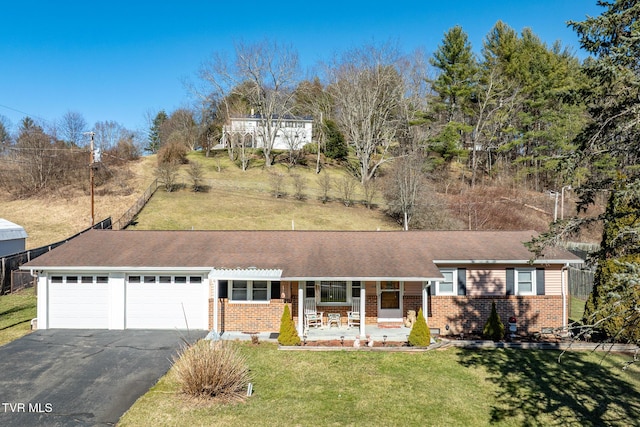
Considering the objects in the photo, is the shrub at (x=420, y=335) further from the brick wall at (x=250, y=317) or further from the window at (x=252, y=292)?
the window at (x=252, y=292)

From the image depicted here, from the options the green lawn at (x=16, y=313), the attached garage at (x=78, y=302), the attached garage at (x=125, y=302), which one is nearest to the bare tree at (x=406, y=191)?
the attached garage at (x=125, y=302)

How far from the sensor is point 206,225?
3472 cm

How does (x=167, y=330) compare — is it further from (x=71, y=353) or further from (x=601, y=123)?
(x=601, y=123)

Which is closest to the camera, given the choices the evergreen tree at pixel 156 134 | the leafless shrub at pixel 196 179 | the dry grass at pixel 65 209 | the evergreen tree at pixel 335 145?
the dry grass at pixel 65 209

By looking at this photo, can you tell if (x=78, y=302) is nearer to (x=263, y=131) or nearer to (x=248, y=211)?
(x=248, y=211)

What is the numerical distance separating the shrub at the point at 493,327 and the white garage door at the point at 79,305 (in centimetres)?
1390

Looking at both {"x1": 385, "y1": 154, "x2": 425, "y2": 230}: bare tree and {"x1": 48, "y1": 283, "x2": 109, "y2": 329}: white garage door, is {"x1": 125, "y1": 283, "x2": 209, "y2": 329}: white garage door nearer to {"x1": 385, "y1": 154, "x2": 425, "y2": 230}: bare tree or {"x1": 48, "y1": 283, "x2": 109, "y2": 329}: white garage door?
{"x1": 48, "y1": 283, "x2": 109, "y2": 329}: white garage door

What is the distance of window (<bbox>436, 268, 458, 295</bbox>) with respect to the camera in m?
15.4

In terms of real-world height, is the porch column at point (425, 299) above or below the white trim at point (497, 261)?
below

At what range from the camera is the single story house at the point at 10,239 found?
2438cm

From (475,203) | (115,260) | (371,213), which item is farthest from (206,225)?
(475,203)

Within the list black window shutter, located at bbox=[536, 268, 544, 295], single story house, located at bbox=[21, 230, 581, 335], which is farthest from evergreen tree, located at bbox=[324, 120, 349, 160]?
black window shutter, located at bbox=[536, 268, 544, 295]

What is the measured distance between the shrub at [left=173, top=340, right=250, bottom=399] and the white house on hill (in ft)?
162

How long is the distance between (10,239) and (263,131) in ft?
122
